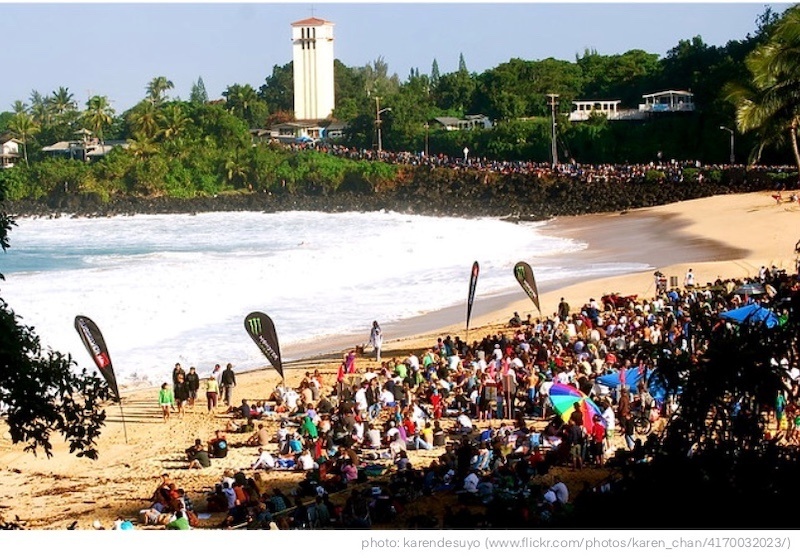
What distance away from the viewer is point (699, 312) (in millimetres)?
7562

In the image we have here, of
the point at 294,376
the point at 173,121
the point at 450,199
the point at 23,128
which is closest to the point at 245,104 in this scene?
the point at 173,121

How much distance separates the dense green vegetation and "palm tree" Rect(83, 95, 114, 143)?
119mm

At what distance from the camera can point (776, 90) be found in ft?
99.3

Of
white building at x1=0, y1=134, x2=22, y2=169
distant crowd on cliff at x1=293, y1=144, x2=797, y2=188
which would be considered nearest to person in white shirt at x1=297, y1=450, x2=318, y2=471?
distant crowd on cliff at x1=293, y1=144, x2=797, y2=188

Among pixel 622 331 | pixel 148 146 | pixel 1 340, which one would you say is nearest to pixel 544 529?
pixel 1 340

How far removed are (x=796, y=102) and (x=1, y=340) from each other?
86.3 feet

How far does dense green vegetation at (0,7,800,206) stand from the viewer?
71869 mm

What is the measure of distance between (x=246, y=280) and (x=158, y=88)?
76.4 m

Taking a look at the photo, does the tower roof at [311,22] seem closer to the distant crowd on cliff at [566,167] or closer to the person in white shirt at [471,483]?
the distant crowd on cliff at [566,167]

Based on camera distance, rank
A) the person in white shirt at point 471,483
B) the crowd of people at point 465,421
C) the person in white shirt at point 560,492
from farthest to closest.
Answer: the person in white shirt at point 471,483, the crowd of people at point 465,421, the person in white shirt at point 560,492

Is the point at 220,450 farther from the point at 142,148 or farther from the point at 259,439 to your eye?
the point at 142,148

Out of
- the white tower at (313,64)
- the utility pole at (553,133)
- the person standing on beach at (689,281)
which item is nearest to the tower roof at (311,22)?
the white tower at (313,64)

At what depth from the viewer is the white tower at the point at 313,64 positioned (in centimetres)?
10650

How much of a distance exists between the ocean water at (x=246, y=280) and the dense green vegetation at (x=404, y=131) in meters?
15.1
